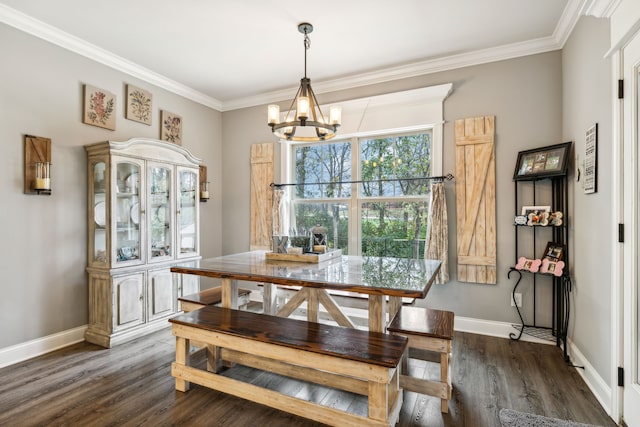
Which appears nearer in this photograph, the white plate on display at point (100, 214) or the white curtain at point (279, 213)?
the white plate on display at point (100, 214)

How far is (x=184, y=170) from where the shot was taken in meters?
3.77

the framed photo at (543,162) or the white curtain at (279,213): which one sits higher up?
the framed photo at (543,162)

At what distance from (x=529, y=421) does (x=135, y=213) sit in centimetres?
355

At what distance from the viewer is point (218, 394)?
221 centimetres

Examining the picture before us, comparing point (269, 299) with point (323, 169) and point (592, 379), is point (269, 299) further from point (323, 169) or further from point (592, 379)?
point (592, 379)

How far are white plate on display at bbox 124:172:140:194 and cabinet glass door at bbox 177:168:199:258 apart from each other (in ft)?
1.59

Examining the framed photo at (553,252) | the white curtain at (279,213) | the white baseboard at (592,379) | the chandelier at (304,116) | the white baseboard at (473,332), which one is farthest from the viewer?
the white curtain at (279,213)

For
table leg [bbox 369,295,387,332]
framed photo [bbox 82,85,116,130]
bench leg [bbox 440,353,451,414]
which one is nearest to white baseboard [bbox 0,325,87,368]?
framed photo [bbox 82,85,116,130]

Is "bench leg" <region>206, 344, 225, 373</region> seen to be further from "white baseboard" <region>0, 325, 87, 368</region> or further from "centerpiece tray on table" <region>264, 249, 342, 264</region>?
"white baseboard" <region>0, 325, 87, 368</region>

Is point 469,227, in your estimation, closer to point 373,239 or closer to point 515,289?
point 515,289

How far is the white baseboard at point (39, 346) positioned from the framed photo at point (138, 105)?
2.21 m

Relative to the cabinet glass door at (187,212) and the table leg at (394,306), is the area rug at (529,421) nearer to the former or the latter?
the table leg at (394,306)

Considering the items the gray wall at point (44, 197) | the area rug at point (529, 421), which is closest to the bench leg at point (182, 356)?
the gray wall at point (44, 197)

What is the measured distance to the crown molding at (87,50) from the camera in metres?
2.66
